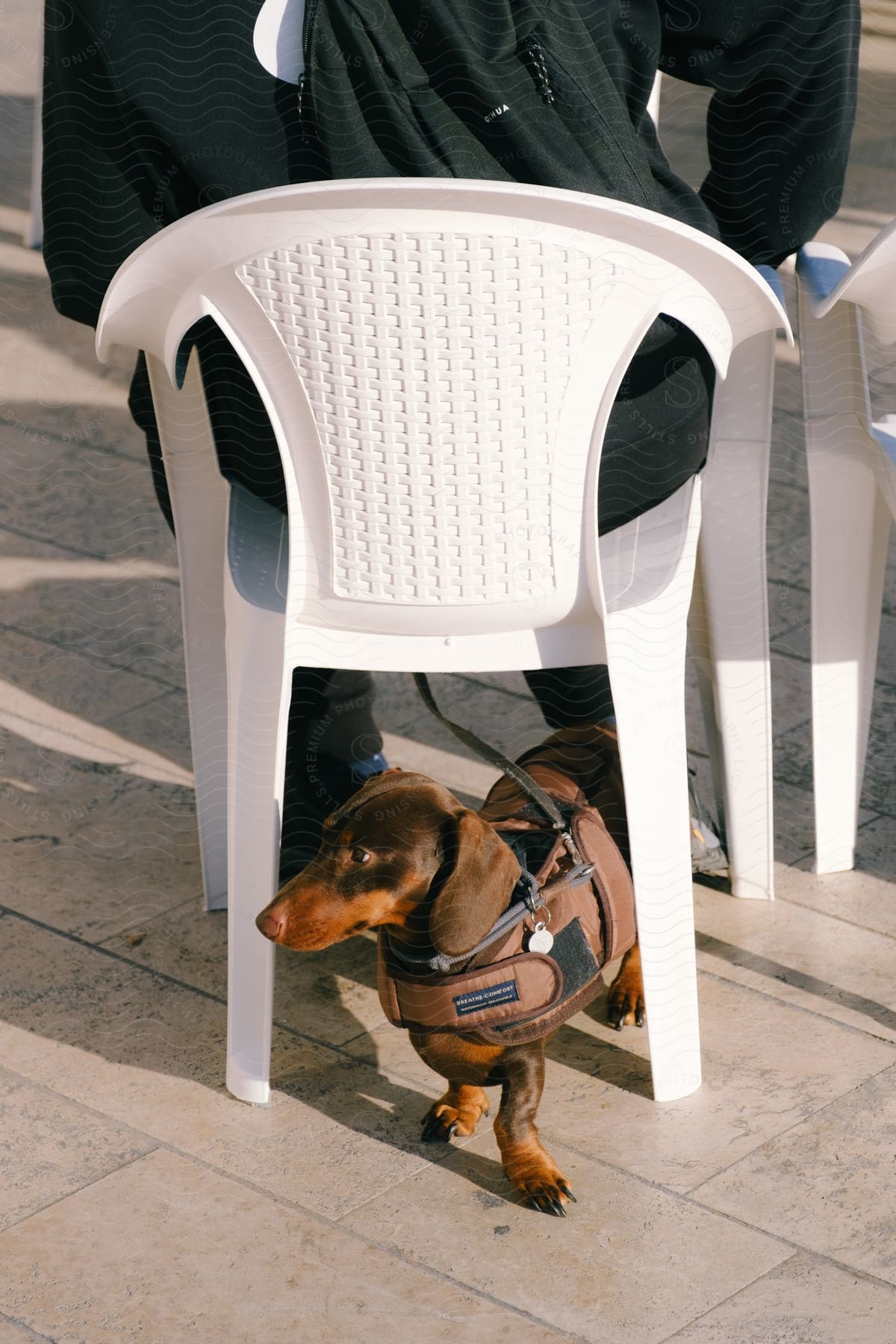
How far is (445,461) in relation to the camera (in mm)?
1366

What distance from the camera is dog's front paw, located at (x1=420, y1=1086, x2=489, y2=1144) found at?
153 cm

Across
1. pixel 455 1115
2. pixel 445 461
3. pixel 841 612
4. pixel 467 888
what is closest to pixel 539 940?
pixel 467 888

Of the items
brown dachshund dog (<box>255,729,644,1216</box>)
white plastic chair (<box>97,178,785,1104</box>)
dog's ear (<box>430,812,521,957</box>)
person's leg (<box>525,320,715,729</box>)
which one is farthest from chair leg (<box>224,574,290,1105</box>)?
person's leg (<box>525,320,715,729</box>)

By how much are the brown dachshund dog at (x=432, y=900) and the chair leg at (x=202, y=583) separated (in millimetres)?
455

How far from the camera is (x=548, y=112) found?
140cm

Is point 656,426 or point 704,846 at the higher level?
point 656,426

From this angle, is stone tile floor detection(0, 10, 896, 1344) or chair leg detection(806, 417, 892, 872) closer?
stone tile floor detection(0, 10, 896, 1344)

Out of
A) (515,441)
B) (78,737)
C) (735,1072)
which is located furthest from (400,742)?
(515,441)

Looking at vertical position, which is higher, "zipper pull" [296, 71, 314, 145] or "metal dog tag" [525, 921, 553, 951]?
"zipper pull" [296, 71, 314, 145]

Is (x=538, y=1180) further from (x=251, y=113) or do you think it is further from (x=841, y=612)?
(x=251, y=113)

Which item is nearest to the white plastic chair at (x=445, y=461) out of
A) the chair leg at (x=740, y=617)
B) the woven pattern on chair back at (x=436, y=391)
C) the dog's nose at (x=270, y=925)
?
the woven pattern on chair back at (x=436, y=391)

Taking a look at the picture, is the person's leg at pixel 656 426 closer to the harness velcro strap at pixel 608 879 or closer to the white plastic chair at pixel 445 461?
the white plastic chair at pixel 445 461

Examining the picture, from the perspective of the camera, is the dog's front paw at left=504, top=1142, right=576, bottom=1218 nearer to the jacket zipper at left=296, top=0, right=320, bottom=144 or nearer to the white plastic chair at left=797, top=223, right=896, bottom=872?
the white plastic chair at left=797, top=223, right=896, bottom=872

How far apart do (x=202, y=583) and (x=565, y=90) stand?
661 mm
